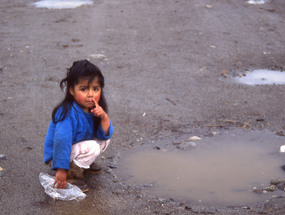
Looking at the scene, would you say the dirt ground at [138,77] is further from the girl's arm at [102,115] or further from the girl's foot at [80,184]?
the girl's arm at [102,115]

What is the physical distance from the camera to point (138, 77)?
5176mm

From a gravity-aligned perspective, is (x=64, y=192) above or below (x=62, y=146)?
below

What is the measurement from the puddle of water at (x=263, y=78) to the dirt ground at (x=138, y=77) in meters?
0.12

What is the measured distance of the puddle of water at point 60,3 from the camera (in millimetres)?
8312

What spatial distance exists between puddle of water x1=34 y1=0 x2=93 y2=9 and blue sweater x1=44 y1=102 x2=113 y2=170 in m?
5.72

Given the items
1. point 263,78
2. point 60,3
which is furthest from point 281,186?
point 60,3

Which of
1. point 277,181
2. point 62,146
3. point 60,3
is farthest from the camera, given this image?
point 60,3

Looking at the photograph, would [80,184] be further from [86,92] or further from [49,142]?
[86,92]

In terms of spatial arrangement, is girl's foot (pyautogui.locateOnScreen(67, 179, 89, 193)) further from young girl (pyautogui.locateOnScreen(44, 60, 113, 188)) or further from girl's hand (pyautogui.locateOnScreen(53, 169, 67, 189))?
girl's hand (pyautogui.locateOnScreen(53, 169, 67, 189))

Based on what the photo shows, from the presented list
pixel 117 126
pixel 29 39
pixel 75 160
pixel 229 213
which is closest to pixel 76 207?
pixel 75 160

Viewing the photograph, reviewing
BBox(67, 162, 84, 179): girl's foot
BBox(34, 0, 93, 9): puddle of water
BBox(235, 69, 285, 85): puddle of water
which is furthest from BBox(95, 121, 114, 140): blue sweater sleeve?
BBox(34, 0, 93, 9): puddle of water

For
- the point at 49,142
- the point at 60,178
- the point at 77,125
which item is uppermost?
the point at 77,125

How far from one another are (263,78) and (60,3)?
16.0 ft

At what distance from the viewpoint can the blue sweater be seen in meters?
2.81
